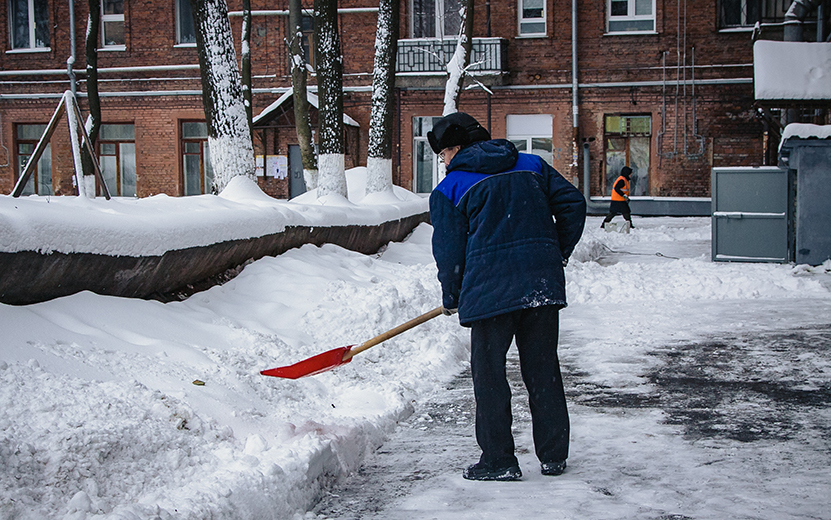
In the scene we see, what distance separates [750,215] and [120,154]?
19.8 m

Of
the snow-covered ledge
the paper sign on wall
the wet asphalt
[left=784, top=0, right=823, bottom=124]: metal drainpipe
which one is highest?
[left=784, top=0, right=823, bottom=124]: metal drainpipe

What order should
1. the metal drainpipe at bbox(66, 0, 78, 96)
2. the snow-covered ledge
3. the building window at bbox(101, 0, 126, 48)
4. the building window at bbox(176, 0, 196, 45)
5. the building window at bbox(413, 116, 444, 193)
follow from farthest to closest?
the building window at bbox(101, 0, 126, 48) → the building window at bbox(176, 0, 196, 45) → the metal drainpipe at bbox(66, 0, 78, 96) → the building window at bbox(413, 116, 444, 193) → the snow-covered ledge

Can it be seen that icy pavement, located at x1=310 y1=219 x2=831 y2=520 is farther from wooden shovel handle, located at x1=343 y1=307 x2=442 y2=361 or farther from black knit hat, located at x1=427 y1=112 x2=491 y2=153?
black knit hat, located at x1=427 y1=112 x2=491 y2=153

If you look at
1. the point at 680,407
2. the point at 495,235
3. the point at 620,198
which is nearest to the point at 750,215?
the point at 620,198

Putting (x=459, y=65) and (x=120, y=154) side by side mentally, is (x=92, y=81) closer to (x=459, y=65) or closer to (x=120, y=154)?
(x=459, y=65)

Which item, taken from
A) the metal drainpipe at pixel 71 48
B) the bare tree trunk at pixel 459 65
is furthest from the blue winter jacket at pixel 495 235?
the metal drainpipe at pixel 71 48

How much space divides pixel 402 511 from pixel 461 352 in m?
3.25

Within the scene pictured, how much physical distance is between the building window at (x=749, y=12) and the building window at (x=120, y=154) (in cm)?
1744

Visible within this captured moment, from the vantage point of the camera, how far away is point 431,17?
24406 mm

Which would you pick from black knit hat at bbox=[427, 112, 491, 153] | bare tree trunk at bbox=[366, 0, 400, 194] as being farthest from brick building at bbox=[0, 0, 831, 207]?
black knit hat at bbox=[427, 112, 491, 153]

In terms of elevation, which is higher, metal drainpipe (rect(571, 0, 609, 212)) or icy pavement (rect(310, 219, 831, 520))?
metal drainpipe (rect(571, 0, 609, 212))

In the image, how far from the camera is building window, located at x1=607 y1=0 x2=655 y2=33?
23.5 meters

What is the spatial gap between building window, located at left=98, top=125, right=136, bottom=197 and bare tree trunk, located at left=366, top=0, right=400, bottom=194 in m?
14.5

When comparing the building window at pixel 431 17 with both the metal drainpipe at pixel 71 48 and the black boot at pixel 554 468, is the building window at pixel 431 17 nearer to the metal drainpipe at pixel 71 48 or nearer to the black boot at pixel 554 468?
the metal drainpipe at pixel 71 48
